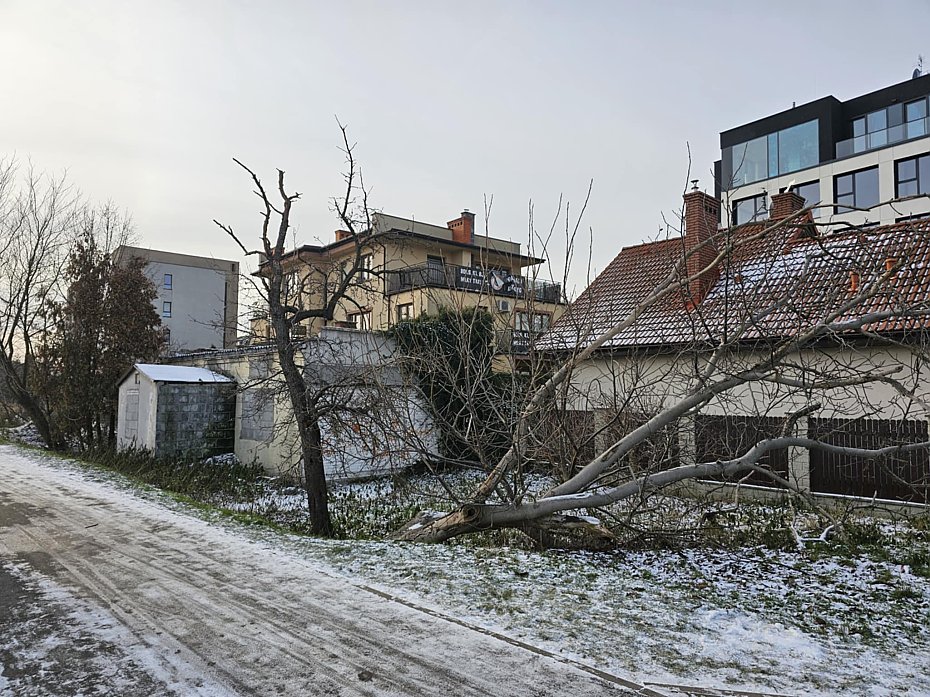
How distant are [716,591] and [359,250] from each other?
660cm

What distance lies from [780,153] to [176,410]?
2779 centimetres

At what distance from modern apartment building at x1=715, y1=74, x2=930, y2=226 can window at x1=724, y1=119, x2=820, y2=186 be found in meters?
0.04

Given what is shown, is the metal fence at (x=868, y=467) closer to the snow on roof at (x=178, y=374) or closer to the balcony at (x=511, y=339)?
the balcony at (x=511, y=339)

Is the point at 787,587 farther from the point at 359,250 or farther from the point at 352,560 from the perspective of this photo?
the point at 359,250

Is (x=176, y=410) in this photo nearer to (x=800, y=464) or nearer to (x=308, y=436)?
(x=308, y=436)

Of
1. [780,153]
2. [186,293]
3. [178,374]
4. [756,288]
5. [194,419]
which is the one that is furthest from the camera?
[186,293]

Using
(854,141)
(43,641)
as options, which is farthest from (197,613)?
(854,141)

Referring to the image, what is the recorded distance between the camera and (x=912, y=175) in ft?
87.1

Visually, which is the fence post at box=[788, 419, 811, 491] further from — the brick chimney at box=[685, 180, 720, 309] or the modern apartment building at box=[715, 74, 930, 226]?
the modern apartment building at box=[715, 74, 930, 226]

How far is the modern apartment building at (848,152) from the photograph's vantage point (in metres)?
26.6

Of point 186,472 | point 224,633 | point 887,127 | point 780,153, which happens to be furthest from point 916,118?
point 224,633

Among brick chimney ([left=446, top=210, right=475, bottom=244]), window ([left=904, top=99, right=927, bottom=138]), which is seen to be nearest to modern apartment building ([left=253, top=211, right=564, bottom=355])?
brick chimney ([left=446, top=210, right=475, bottom=244])

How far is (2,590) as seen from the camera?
5.82m

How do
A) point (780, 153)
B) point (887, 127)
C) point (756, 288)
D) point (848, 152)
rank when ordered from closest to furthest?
point (756, 288)
point (887, 127)
point (848, 152)
point (780, 153)
